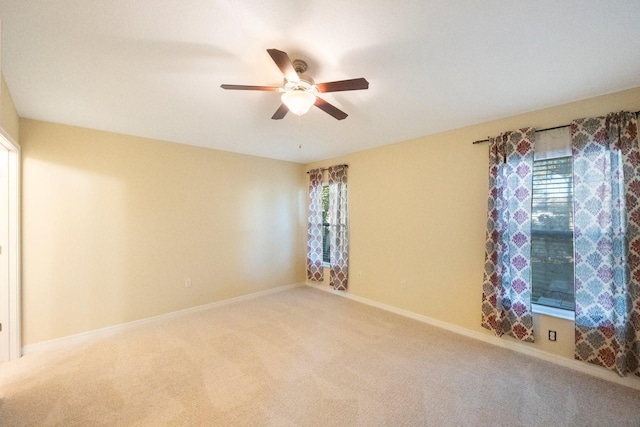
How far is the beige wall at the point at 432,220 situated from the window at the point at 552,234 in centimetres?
27

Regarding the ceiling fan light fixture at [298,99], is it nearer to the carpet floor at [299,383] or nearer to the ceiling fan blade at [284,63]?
the ceiling fan blade at [284,63]

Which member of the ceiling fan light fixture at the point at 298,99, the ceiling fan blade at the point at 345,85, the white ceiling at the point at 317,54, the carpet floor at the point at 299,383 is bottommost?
the carpet floor at the point at 299,383

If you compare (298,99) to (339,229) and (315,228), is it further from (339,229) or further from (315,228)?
(315,228)

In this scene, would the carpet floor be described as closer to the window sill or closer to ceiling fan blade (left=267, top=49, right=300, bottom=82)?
the window sill

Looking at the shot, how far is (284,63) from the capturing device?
143 cm

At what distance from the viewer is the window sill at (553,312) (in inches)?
92.1

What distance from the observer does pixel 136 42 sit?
153cm

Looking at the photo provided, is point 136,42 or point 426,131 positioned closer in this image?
point 136,42

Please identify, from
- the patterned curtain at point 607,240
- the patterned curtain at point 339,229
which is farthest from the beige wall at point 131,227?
the patterned curtain at point 607,240

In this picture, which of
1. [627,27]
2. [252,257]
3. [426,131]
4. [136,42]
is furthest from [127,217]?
[627,27]

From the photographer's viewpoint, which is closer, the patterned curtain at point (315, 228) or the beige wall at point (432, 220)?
the beige wall at point (432, 220)

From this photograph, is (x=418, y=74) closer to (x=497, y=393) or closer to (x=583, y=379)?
(x=497, y=393)

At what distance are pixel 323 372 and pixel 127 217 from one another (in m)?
2.95

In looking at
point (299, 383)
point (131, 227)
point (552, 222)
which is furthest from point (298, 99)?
point (131, 227)
